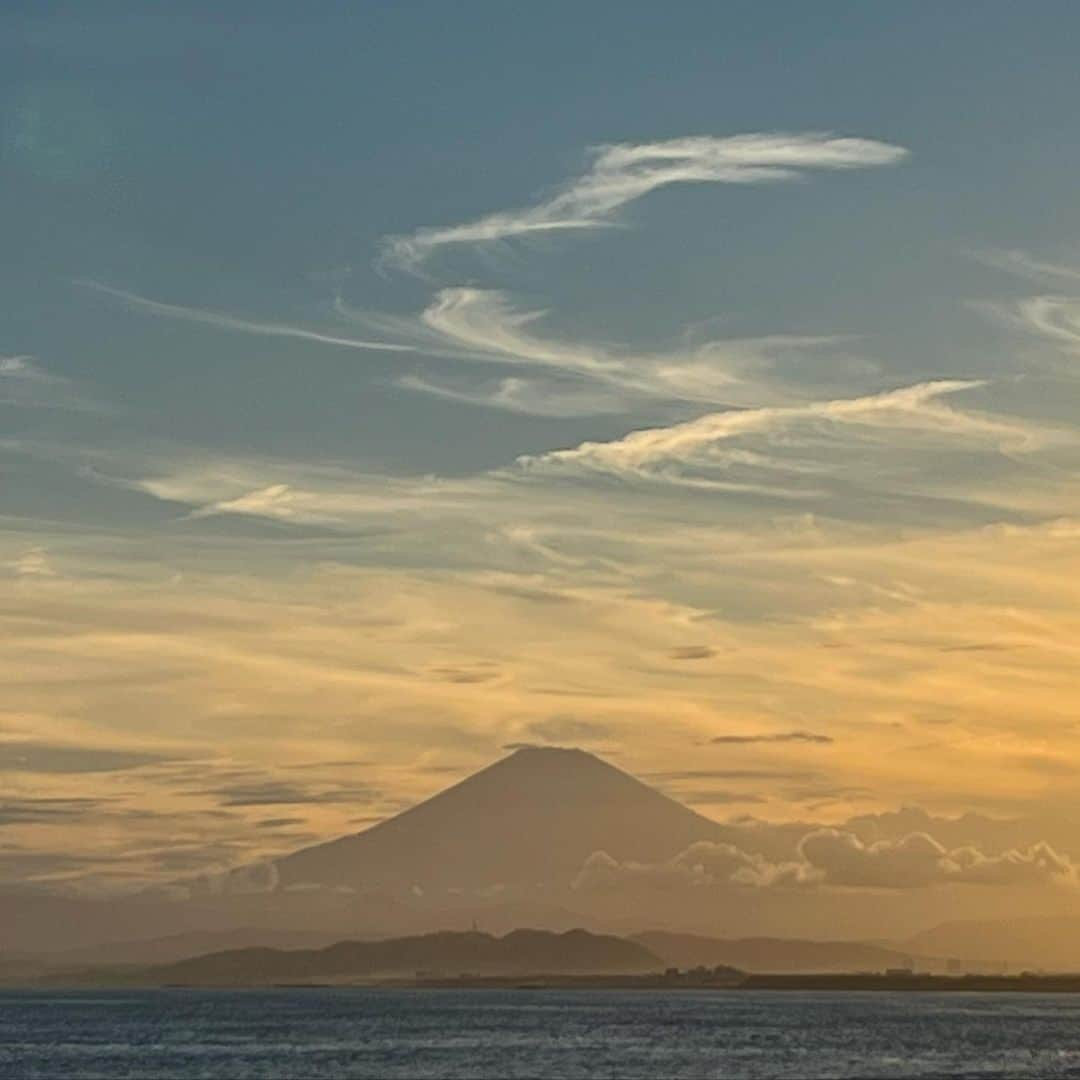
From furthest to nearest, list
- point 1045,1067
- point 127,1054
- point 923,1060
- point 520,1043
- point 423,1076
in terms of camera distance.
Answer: point 520,1043, point 127,1054, point 923,1060, point 1045,1067, point 423,1076

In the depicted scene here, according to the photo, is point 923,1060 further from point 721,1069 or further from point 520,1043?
point 520,1043

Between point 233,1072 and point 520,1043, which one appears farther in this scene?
point 520,1043

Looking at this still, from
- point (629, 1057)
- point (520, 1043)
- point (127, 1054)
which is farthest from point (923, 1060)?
point (127, 1054)

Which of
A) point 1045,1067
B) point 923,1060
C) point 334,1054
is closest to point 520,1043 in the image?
point 334,1054

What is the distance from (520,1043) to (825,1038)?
108 feet

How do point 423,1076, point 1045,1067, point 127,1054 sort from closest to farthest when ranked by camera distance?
point 423,1076 → point 1045,1067 → point 127,1054

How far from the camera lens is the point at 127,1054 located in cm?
16238

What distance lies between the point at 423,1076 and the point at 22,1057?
44344 mm

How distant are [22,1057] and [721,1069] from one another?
56.2 meters

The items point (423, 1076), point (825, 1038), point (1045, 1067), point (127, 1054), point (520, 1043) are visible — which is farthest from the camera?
point (825, 1038)

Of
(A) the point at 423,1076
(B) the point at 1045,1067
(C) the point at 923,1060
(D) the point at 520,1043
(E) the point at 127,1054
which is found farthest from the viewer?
(D) the point at 520,1043

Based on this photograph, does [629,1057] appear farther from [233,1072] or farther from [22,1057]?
[22,1057]

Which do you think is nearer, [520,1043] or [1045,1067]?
[1045,1067]

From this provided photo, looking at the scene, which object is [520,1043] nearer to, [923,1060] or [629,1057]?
[629,1057]
